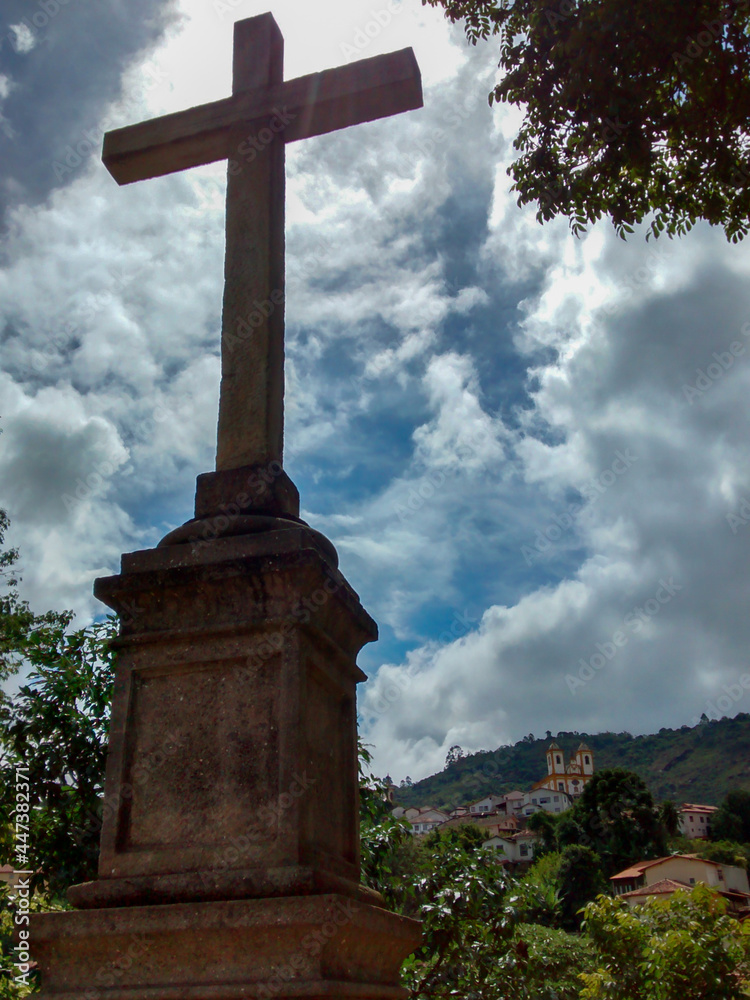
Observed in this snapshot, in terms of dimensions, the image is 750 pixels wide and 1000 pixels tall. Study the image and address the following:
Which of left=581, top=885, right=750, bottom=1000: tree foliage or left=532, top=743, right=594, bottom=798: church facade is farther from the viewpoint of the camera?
left=532, top=743, right=594, bottom=798: church facade

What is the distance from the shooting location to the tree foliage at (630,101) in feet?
17.0

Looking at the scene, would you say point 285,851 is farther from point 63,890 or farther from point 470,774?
point 470,774

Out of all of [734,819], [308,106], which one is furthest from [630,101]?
[734,819]

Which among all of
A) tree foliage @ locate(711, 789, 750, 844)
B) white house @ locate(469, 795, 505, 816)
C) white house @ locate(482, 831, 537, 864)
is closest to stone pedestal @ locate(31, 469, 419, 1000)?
tree foliage @ locate(711, 789, 750, 844)

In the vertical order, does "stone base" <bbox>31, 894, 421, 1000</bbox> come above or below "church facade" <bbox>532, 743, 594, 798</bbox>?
below

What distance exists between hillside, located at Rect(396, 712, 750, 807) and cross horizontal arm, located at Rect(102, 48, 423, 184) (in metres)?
108

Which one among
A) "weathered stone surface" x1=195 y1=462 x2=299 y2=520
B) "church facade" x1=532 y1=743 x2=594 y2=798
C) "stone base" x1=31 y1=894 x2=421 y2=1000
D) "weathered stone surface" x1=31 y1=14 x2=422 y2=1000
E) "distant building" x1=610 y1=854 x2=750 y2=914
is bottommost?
"distant building" x1=610 y1=854 x2=750 y2=914

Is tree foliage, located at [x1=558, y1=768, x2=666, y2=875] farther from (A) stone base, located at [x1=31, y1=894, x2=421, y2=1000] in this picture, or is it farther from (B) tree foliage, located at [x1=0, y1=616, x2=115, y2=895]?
(A) stone base, located at [x1=31, y1=894, x2=421, y2=1000]

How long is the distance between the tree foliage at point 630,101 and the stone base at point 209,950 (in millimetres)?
5166

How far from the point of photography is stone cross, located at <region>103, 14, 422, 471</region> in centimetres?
318

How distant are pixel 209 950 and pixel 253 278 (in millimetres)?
2442

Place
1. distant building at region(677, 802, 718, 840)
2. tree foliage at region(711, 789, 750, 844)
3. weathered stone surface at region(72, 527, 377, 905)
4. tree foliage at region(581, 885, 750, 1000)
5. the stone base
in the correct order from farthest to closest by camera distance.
Answer: distant building at region(677, 802, 718, 840)
tree foliage at region(711, 789, 750, 844)
tree foliage at region(581, 885, 750, 1000)
weathered stone surface at region(72, 527, 377, 905)
the stone base

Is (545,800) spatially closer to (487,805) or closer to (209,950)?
(487,805)

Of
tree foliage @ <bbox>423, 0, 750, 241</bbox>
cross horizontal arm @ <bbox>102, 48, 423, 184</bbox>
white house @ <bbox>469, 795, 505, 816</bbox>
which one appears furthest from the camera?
white house @ <bbox>469, 795, 505, 816</bbox>
